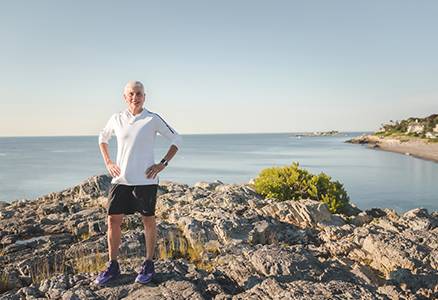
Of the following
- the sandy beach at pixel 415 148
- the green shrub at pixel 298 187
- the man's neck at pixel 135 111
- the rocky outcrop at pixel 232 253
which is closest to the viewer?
the rocky outcrop at pixel 232 253

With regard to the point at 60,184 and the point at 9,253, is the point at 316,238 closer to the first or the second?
the point at 9,253

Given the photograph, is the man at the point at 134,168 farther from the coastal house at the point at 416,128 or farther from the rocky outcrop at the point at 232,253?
the coastal house at the point at 416,128

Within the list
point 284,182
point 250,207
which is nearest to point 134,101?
point 250,207

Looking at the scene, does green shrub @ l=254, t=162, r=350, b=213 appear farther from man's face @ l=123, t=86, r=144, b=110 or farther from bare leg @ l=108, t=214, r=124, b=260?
man's face @ l=123, t=86, r=144, b=110

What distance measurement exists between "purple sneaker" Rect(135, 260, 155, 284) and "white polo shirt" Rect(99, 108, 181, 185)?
1.18 meters

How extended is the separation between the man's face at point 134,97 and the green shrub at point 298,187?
29.1 ft

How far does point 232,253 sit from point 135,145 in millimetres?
2865

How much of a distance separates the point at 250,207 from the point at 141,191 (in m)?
6.30

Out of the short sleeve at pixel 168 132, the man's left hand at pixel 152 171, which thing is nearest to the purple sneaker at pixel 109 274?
the man's left hand at pixel 152 171

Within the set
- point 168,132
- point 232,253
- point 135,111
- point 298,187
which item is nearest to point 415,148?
point 298,187

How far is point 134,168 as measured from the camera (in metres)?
5.12

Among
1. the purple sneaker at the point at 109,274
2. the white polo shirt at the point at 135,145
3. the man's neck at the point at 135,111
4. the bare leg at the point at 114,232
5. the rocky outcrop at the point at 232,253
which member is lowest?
the rocky outcrop at the point at 232,253

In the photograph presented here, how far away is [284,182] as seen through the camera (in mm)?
13734

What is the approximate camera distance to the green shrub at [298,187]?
43.2 feet
